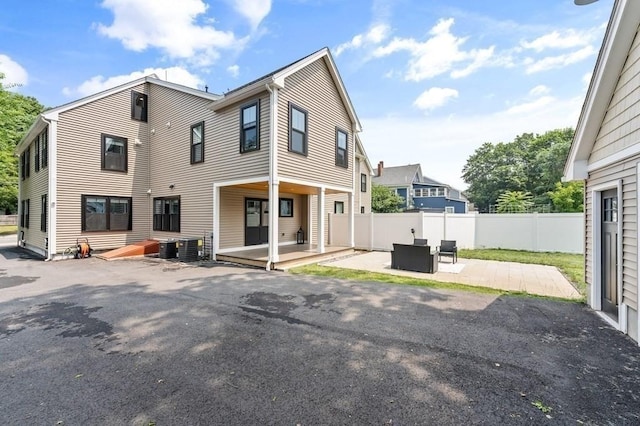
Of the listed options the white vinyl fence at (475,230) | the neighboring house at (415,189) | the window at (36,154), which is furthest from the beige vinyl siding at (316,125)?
the neighboring house at (415,189)

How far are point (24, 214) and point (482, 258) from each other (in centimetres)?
2373

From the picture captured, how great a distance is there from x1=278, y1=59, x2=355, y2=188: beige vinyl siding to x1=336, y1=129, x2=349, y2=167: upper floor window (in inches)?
8.6

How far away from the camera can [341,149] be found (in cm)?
1288

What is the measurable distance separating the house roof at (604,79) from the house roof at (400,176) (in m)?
31.4

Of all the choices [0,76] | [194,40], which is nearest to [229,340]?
[194,40]

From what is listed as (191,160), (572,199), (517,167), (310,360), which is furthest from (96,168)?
(517,167)

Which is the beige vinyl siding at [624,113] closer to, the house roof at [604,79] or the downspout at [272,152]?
the house roof at [604,79]

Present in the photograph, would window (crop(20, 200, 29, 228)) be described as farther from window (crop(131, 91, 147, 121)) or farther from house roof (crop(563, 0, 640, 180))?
house roof (crop(563, 0, 640, 180))

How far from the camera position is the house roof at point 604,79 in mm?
3961

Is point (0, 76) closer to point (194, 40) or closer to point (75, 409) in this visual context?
point (194, 40)

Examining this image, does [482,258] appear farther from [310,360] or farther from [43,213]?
[43,213]

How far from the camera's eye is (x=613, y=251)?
187 inches

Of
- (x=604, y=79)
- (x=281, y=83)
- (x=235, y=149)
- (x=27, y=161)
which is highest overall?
(x=281, y=83)

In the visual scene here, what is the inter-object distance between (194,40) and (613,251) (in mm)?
14996
